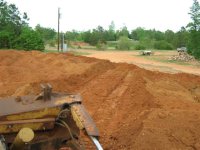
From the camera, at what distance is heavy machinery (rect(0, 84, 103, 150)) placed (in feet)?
14.8

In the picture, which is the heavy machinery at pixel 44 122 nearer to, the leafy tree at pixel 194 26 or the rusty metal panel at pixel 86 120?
the rusty metal panel at pixel 86 120

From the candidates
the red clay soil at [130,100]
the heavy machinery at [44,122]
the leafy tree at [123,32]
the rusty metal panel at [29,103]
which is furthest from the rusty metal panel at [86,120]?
the leafy tree at [123,32]

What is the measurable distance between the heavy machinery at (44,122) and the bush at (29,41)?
37539 mm

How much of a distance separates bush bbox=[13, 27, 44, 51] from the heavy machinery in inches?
1478

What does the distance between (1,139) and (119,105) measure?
17.6 feet

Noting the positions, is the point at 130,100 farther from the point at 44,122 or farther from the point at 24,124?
the point at 24,124

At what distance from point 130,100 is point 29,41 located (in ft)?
110

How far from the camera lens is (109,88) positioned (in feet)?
38.3

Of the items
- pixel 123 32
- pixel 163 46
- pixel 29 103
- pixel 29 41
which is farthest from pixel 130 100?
pixel 123 32

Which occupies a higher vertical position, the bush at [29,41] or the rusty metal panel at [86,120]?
the rusty metal panel at [86,120]

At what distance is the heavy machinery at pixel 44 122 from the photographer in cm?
452

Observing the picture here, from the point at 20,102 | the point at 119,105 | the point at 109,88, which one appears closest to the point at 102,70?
the point at 109,88

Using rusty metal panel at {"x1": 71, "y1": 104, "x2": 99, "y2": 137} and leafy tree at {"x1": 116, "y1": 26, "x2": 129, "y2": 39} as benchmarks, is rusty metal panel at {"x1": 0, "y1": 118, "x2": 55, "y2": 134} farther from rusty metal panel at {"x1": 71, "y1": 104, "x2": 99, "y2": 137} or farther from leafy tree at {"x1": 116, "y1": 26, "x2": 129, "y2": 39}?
leafy tree at {"x1": 116, "y1": 26, "x2": 129, "y2": 39}

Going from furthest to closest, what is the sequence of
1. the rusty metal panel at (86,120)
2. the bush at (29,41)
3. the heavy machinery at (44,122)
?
1. the bush at (29,41)
2. the heavy machinery at (44,122)
3. the rusty metal panel at (86,120)
